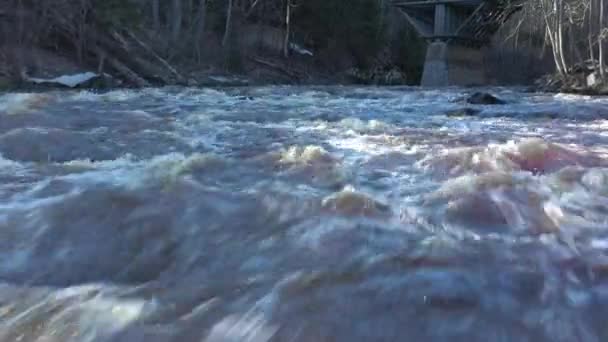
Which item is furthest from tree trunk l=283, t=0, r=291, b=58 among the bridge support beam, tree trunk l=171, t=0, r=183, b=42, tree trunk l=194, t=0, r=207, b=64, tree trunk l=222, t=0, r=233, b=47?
the bridge support beam

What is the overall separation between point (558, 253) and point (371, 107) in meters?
10.9

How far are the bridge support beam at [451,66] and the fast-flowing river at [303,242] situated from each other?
33.5 metres

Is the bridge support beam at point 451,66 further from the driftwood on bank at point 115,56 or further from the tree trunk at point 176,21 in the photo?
the driftwood on bank at point 115,56

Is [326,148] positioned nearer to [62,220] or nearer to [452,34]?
[62,220]

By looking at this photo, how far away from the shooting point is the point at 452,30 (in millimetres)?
42562

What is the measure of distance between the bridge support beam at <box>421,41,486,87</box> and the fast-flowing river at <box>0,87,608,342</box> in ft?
110

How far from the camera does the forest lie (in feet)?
73.9

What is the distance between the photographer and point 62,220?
4148mm

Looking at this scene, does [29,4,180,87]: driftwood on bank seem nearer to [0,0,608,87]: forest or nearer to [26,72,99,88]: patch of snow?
[0,0,608,87]: forest

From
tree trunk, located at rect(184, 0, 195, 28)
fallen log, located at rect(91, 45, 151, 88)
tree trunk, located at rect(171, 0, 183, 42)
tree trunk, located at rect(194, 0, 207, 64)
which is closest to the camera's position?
fallen log, located at rect(91, 45, 151, 88)

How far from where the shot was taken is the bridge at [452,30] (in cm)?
4081

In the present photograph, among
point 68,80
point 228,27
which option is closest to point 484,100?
point 68,80

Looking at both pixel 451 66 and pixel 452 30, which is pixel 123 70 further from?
pixel 452 30

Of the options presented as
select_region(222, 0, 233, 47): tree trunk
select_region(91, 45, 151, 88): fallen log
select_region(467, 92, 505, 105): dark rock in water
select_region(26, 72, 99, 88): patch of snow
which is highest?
select_region(222, 0, 233, 47): tree trunk
